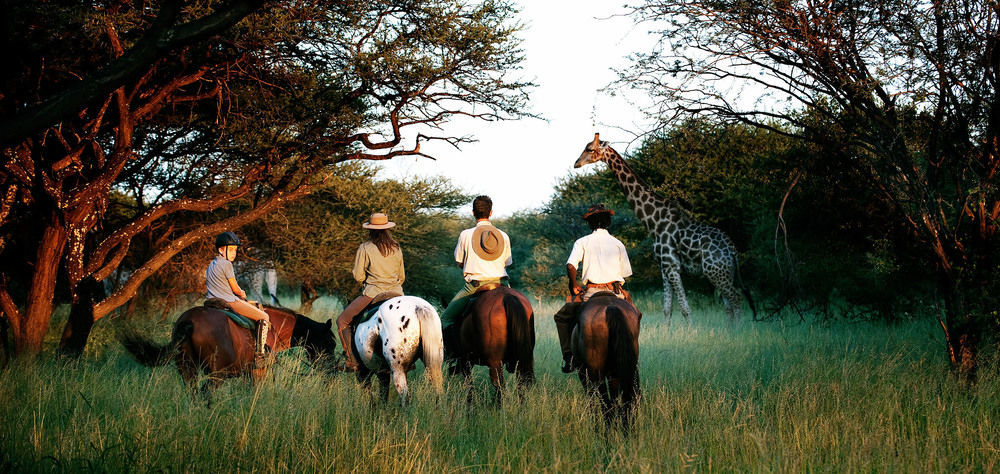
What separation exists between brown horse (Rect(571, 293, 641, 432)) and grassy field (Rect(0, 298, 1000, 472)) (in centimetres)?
21

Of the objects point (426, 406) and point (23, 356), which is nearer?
point (426, 406)

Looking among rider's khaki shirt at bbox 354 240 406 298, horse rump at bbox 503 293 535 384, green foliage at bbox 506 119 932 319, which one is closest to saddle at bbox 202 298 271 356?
rider's khaki shirt at bbox 354 240 406 298

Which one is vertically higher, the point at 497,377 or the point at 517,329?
the point at 517,329

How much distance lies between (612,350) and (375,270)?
2.52m

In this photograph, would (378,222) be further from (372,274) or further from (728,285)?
(728,285)

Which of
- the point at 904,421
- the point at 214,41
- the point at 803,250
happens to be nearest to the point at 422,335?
the point at 904,421

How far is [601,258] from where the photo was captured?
6.18m

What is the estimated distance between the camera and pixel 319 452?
14.9 feet

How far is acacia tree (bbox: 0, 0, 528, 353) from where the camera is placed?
8.91 meters

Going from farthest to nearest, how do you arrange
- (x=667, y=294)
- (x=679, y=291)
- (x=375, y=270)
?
(x=667, y=294)
(x=679, y=291)
(x=375, y=270)

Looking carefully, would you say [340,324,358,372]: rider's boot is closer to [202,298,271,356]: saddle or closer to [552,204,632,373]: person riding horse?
[202,298,271,356]: saddle

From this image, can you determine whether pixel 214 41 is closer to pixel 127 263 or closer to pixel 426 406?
pixel 426 406

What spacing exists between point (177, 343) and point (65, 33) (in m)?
4.93

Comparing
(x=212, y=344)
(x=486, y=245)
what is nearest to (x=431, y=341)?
(x=486, y=245)
